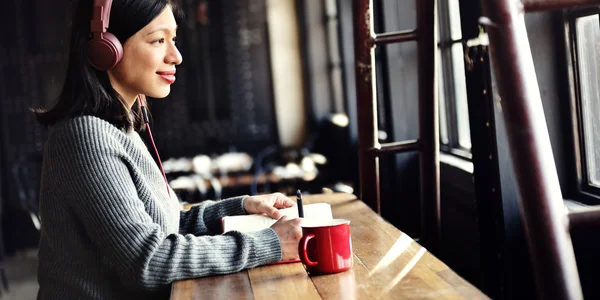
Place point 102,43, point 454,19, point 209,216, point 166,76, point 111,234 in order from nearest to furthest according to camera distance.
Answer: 1. point 111,234
2. point 102,43
3. point 166,76
4. point 209,216
5. point 454,19

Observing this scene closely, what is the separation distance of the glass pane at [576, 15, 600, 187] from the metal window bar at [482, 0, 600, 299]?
2.70 feet

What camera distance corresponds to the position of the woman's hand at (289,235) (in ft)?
4.43

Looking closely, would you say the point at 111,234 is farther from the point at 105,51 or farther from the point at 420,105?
the point at 420,105

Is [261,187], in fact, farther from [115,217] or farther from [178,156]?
[115,217]

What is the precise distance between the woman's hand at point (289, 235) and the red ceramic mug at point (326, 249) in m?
0.11

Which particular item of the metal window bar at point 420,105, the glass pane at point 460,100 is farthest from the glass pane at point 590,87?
the glass pane at point 460,100

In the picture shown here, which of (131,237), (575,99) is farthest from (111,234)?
(575,99)

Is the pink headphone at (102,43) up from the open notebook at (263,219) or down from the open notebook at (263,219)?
up

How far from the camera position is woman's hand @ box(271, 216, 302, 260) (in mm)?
1351

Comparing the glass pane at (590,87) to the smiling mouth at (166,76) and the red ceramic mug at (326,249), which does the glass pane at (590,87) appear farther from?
the smiling mouth at (166,76)

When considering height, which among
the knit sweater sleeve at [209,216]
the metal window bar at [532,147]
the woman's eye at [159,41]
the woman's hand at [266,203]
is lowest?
the knit sweater sleeve at [209,216]

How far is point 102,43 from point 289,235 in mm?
567

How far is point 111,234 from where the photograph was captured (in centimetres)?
133

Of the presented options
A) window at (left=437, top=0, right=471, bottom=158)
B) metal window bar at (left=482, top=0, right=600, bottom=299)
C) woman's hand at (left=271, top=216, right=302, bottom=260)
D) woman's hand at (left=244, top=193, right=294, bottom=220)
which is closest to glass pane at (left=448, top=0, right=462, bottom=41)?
window at (left=437, top=0, right=471, bottom=158)
